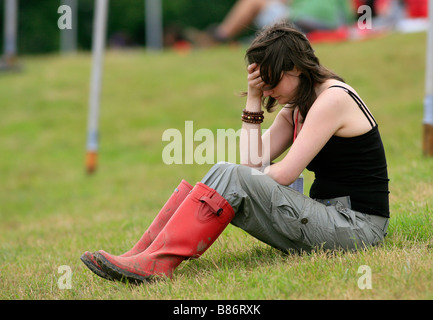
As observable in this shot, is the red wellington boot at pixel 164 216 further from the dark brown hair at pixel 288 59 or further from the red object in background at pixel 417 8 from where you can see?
the red object in background at pixel 417 8

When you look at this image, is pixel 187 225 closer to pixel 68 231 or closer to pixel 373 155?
pixel 373 155

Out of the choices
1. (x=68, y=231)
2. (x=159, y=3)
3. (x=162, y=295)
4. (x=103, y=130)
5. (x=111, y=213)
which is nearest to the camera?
(x=162, y=295)

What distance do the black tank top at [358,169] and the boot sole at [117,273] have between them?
47.0 inches

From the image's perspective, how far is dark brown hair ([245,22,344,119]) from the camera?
3.61 m

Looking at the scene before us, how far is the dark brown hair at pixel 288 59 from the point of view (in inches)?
142

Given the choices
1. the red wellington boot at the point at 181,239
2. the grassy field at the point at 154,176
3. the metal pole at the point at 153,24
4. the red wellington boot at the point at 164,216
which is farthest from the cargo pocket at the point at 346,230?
the metal pole at the point at 153,24

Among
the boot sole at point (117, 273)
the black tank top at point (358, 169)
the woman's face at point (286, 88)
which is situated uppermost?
the woman's face at point (286, 88)

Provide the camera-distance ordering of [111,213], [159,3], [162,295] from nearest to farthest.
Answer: [162,295]
[111,213]
[159,3]

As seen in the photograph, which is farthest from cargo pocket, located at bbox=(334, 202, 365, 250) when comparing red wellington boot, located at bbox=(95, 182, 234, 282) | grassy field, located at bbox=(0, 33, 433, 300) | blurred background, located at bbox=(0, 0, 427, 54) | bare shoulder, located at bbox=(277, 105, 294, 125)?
blurred background, located at bbox=(0, 0, 427, 54)

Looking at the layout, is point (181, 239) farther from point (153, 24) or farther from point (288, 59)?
point (153, 24)

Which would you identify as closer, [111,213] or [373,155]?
[373,155]

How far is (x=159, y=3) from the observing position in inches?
1284
